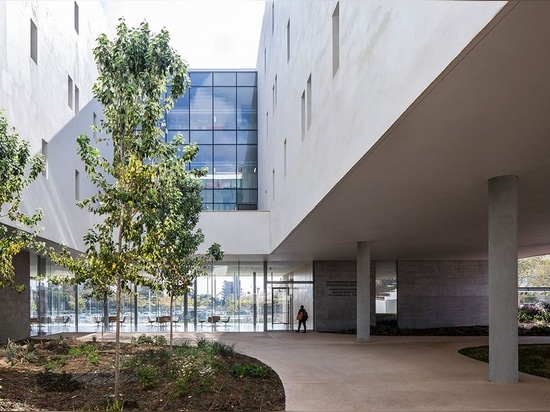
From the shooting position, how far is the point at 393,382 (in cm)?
1251

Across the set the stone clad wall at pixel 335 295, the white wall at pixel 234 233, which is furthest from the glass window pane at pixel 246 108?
the white wall at pixel 234 233

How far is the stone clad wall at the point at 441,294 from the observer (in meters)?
33.5

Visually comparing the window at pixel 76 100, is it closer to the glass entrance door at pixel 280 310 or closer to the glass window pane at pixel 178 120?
the glass entrance door at pixel 280 310

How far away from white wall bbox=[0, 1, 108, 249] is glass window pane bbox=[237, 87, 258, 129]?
1423 cm

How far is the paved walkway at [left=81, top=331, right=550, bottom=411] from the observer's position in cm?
999

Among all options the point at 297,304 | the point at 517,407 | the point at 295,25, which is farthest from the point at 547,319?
the point at 517,407

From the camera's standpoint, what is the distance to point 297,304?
32.7m

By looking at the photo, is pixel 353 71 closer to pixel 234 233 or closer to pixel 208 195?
pixel 234 233

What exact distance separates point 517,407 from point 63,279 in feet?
26.0

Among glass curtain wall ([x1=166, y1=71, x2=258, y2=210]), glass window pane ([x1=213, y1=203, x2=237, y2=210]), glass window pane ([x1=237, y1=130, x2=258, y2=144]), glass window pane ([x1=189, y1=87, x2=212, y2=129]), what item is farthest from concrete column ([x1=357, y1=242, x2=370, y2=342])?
glass window pane ([x1=189, y1=87, x2=212, y2=129])

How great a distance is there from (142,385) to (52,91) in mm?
13204

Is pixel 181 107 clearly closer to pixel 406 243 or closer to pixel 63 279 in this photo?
pixel 406 243

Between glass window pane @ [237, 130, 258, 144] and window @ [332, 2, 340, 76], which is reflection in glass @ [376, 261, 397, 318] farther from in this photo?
window @ [332, 2, 340, 76]

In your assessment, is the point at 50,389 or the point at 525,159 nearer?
the point at 525,159
